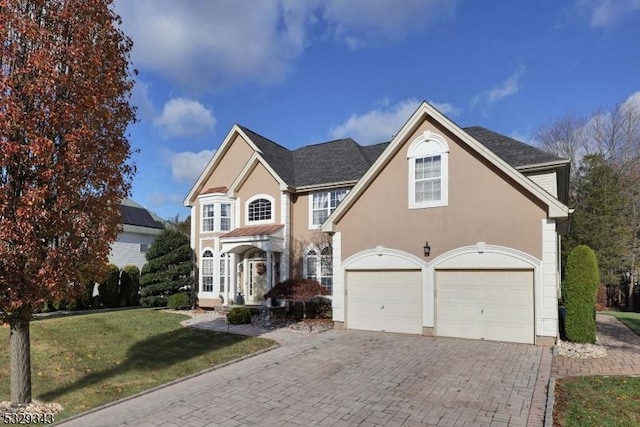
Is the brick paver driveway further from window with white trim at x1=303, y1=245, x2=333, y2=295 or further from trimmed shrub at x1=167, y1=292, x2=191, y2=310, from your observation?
trimmed shrub at x1=167, y1=292, x2=191, y2=310

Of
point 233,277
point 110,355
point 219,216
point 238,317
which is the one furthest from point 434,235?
point 219,216

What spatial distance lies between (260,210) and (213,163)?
A: 407 cm

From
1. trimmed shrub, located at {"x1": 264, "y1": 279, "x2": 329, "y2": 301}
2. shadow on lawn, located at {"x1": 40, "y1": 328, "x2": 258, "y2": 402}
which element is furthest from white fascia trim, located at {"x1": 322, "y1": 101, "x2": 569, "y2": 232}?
shadow on lawn, located at {"x1": 40, "y1": 328, "x2": 258, "y2": 402}

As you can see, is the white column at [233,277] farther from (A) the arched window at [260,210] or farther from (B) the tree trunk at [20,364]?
(B) the tree trunk at [20,364]

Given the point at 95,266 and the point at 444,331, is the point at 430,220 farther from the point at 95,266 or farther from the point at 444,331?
the point at 95,266

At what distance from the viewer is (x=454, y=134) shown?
1334 cm

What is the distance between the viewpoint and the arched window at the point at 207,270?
21188mm

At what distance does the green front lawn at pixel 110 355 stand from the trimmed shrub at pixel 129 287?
724 cm

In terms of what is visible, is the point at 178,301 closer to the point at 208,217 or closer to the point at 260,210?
the point at 208,217

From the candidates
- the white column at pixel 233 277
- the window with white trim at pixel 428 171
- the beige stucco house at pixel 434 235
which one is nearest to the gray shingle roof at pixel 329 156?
the beige stucco house at pixel 434 235

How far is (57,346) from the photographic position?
11.4 meters

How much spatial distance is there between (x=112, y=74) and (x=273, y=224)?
499 inches

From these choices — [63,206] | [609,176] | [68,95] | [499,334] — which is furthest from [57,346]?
[609,176]

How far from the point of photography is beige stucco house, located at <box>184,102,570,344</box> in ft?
39.5
